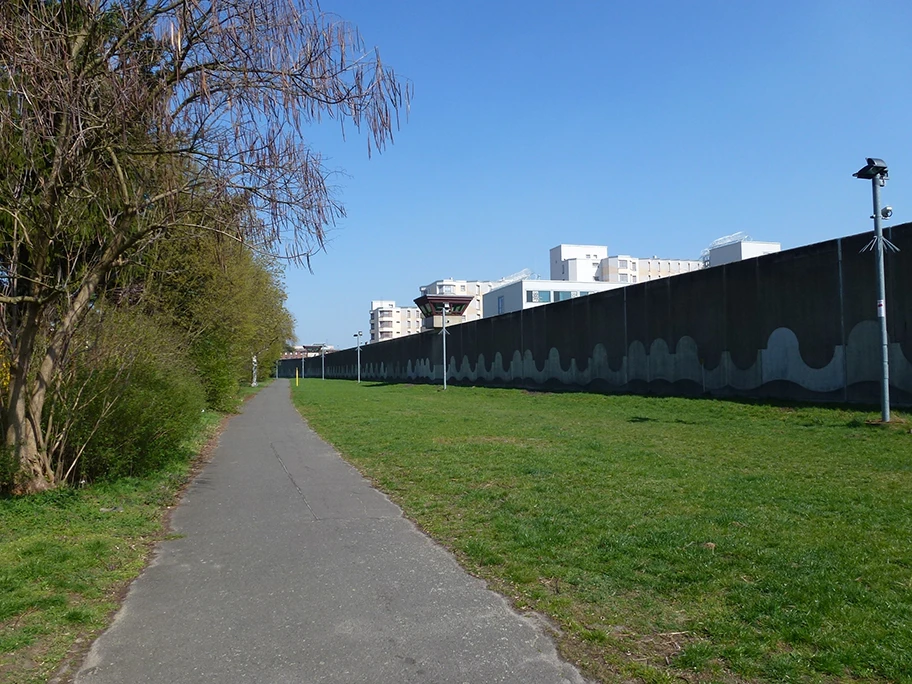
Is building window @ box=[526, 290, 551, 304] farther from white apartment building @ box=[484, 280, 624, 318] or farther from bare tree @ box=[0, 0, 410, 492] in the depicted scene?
bare tree @ box=[0, 0, 410, 492]

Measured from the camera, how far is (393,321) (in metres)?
185

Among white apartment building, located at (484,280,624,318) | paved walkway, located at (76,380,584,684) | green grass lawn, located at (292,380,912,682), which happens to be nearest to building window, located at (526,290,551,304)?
white apartment building, located at (484,280,624,318)

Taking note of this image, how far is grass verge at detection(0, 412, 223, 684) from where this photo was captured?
446 cm

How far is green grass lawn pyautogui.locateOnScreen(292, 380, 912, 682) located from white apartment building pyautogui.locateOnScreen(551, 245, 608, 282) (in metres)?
102

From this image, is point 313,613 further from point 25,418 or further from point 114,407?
point 114,407

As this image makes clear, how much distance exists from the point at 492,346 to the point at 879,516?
39077 millimetres

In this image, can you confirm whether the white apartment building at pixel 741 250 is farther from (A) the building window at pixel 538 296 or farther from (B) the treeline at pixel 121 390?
(B) the treeline at pixel 121 390

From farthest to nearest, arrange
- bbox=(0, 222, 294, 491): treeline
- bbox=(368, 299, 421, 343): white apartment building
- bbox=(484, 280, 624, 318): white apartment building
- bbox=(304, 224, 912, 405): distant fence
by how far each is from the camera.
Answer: bbox=(368, 299, 421, 343): white apartment building < bbox=(484, 280, 624, 318): white apartment building < bbox=(304, 224, 912, 405): distant fence < bbox=(0, 222, 294, 491): treeline

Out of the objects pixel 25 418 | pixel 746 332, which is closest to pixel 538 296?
pixel 746 332

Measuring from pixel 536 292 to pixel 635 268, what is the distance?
26.2 metres

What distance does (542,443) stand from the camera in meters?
14.0

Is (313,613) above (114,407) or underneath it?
underneath

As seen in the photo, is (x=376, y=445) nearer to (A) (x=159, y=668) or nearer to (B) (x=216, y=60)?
(B) (x=216, y=60)

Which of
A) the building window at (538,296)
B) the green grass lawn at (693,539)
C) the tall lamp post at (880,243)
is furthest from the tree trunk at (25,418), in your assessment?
the building window at (538,296)
